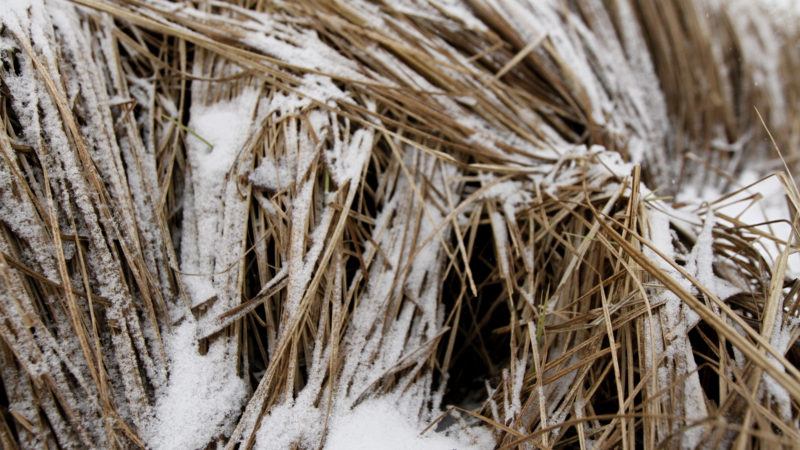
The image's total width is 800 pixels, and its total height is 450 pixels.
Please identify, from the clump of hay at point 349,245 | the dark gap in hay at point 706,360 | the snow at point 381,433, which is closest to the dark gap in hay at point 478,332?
the clump of hay at point 349,245

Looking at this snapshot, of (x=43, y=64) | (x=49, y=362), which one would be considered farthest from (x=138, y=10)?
(x=49, y=362)

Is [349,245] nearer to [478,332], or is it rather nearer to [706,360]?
[478,332]

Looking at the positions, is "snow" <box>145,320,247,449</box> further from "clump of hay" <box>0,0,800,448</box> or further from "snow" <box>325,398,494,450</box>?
"snow" <box>325,398,494,450</box>

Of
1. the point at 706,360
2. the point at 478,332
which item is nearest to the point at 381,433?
the point at 478,332

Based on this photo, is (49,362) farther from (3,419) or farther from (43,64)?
(43,64)

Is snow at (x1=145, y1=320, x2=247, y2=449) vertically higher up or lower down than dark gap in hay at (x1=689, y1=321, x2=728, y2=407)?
lower down

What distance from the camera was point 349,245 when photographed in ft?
3.16

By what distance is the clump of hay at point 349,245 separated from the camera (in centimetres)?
73

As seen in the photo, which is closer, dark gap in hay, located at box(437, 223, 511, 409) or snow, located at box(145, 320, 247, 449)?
snow, located at box(145, 320, 247, 449)

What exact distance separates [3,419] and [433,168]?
86 cm

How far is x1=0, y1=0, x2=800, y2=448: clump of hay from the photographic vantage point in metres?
0.73

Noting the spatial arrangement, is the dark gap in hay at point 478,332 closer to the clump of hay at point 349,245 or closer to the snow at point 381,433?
the clump of hay at point 349,245

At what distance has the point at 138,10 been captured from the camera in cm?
102

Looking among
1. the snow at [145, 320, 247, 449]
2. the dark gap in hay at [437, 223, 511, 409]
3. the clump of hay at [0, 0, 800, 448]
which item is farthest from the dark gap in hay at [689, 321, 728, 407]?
the snow at [145, 320, 247, 449]
